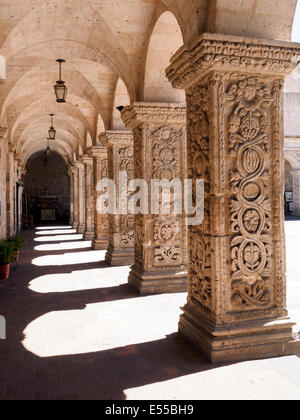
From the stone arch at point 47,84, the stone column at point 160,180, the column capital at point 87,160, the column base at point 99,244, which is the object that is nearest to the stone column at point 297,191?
the column capital at point 87,160

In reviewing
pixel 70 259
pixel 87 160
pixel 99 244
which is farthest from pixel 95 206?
pixel 87 160

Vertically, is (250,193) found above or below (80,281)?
above

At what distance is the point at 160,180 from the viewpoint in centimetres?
609

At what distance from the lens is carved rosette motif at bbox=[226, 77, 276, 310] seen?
3549 millimetres

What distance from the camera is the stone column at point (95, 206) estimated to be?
10.9 m

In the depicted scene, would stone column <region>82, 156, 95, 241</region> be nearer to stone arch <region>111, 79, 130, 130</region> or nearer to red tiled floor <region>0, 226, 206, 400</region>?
stone arch <region>111, 79, 130, 130</region>

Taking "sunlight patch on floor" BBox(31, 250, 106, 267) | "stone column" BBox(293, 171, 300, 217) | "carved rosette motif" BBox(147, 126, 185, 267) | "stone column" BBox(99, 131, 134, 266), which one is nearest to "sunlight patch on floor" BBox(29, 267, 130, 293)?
"stone column" BBox(99, 131, 134, 266)

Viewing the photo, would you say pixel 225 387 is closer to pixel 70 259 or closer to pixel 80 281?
pixel 80 281

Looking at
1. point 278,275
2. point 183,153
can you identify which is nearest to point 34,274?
point 183,153

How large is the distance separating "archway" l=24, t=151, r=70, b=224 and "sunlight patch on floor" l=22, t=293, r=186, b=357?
2068cm

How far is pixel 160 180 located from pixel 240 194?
264 centimetres

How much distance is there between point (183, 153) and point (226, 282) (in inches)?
122

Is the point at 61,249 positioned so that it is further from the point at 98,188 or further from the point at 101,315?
the point at 101,315

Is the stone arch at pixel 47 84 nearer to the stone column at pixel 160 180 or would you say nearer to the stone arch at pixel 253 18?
the stone column at pixel 160 180
